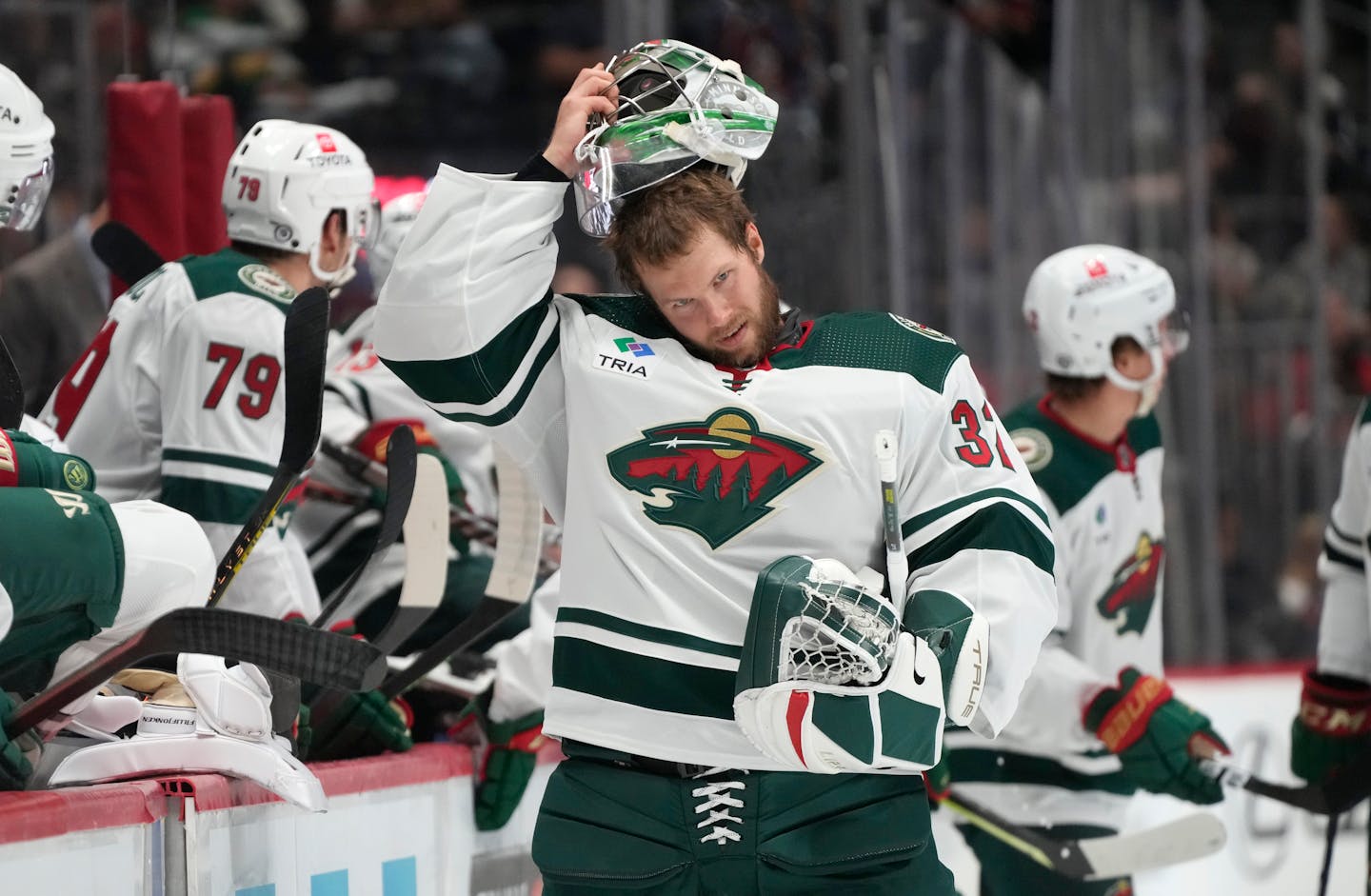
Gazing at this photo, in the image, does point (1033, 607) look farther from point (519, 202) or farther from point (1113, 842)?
point (1113, 842)

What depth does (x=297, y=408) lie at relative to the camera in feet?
7.77

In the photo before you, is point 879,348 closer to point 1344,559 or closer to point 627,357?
point 627,357

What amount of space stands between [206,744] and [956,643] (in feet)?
2.68

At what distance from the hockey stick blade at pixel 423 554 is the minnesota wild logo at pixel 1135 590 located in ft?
3.83

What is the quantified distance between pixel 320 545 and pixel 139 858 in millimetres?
1472

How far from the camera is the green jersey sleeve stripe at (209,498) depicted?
264 centimetres

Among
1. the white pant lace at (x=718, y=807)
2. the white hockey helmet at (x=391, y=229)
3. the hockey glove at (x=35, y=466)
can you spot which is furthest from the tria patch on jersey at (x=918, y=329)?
the white hockey helmet at (x=391, y=229)

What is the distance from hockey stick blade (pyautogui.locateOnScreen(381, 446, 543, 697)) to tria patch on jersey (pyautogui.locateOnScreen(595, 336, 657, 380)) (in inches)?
29.1

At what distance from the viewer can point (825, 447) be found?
1880mm

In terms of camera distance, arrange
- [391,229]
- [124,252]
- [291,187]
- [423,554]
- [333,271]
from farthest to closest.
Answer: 1. [391,229]
2. [124,252]
3. [333,271]
4. [291,187]
5. [423,554]

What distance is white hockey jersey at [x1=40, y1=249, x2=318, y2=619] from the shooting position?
8.68 feet

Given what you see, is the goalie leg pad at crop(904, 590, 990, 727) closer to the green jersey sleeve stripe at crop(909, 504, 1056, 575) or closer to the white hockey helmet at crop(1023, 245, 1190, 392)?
the green jersey sleeve stripe at crop(909, 504, 1056, 575)

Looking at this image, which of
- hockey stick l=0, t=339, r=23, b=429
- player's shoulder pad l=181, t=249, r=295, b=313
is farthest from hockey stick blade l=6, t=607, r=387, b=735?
player's shoulder pad l=181, t=249, r=295, b=313

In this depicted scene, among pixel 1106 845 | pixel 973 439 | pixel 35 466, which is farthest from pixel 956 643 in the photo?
pixel 1106 845
